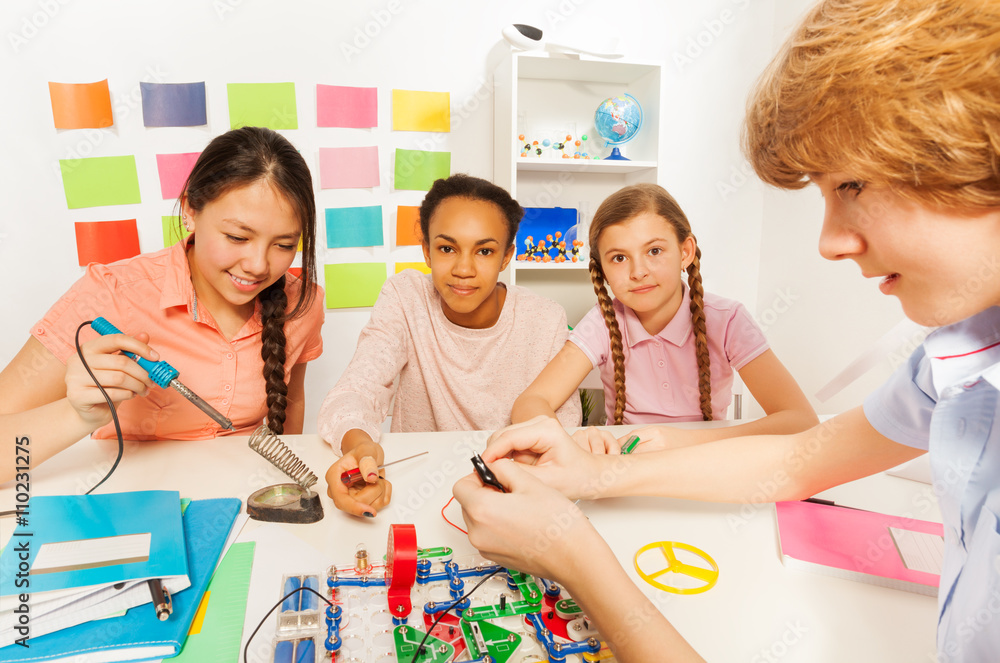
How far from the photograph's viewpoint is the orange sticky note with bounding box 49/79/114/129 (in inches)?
75.3

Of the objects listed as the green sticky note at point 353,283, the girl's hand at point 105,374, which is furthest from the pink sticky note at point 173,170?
the girl's hand at point 105,374

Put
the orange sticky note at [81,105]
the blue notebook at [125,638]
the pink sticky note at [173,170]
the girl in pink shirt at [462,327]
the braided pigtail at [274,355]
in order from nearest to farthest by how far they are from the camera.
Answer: the blue notebook at [125,638]
the braided pigtail at [274,355]
the girl in pink shirt at [462,327]
the orange sticky note at [81,105]
the pink sticky note at [173,170]

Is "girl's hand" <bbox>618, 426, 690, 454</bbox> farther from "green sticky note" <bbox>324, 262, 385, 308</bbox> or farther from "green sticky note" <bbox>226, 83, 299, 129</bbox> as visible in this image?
"green sticky note" <bbox>226, 83, 299, 129</bbox>

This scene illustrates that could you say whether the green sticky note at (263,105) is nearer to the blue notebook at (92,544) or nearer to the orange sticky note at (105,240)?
the orange sticky note at (105,240)

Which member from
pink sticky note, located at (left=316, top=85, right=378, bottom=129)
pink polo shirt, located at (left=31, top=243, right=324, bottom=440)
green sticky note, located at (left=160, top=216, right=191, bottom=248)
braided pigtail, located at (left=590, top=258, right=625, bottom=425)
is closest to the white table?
pink polo shirt, located at (left=31, top=243, right=324, bottom=440)

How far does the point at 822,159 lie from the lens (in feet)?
1.62

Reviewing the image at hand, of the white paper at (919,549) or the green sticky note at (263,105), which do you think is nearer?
the white paper at (919,549)

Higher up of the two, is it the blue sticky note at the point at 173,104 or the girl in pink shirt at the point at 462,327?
the blue sticky note at the point at 173,104

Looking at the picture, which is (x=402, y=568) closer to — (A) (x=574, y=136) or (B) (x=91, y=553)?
(B) (x=91, y=553)

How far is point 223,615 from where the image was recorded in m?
0.59

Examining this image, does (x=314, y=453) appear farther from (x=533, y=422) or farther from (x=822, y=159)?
(x=822, y=159)

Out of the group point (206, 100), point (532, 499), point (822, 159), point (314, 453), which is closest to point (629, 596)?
point (532, 499)

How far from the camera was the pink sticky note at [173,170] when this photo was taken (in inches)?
79.5

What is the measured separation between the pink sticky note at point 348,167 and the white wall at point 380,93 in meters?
0.03
